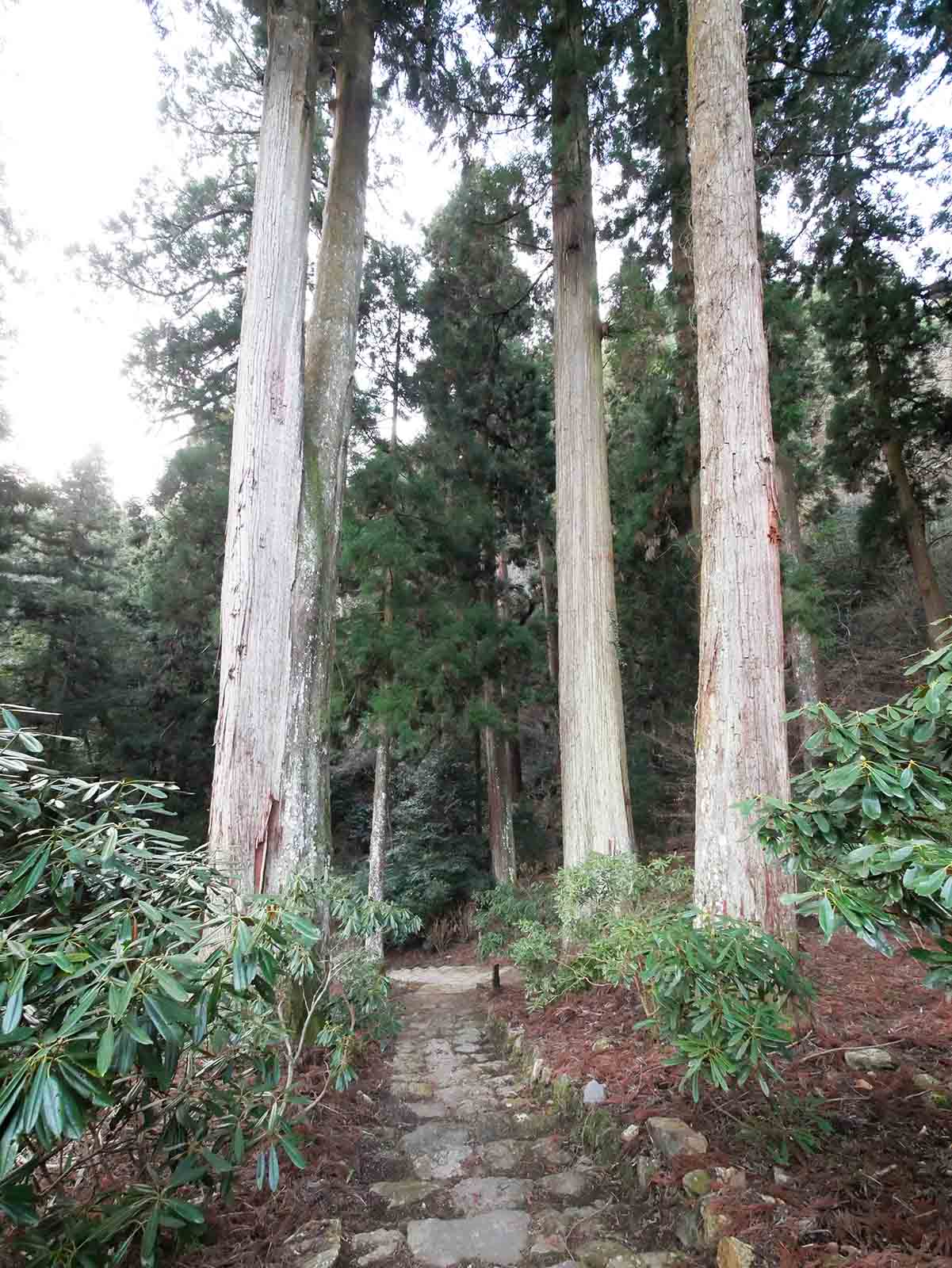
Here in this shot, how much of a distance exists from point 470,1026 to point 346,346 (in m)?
5.76

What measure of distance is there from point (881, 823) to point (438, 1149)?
271 cm

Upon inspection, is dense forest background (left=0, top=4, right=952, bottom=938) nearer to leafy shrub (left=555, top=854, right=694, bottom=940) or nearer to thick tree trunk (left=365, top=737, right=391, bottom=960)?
thick tree trunk (left=365, top=737, right=391, bottom=960)

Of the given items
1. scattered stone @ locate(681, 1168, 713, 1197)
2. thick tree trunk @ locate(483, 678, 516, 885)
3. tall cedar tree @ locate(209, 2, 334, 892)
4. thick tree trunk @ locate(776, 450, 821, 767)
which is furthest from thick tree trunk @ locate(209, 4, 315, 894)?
thick tree trunk @ locate(483, 678, 516, 885)

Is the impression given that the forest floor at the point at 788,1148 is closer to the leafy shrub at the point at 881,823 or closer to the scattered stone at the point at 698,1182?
the scattered stone at the point at 698,1182

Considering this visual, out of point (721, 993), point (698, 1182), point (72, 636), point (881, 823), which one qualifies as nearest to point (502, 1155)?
point (698, 1182)

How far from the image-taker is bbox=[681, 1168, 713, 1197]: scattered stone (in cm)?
202

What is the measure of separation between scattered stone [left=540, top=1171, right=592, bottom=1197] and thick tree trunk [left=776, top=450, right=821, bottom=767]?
229 inches

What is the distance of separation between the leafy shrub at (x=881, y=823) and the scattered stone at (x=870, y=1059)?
1694 mm

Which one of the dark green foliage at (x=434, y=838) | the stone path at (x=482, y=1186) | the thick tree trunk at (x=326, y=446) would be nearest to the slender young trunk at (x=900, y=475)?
the thick tree trunk at (x=326, y=446)

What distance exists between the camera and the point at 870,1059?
2693mm

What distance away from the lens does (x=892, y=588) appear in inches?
427

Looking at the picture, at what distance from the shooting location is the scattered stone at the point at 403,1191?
2443mm

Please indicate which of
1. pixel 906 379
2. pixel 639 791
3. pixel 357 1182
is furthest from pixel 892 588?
pixel 357 1182

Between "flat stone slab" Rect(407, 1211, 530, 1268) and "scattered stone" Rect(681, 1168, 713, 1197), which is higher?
"scattered stone" Rect(681, 1168, 713, 1197)
